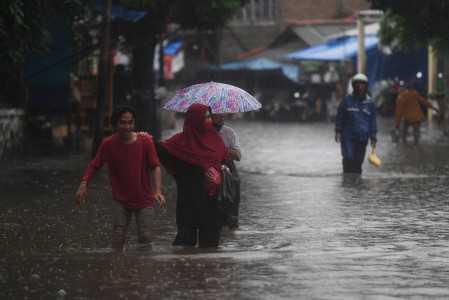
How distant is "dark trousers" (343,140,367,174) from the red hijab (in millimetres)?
8151

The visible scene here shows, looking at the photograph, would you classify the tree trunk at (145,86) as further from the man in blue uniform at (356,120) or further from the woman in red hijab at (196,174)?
the woman in red hijab at (196,174)

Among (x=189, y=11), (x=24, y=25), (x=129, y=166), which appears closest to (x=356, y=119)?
(x=24, y=25)

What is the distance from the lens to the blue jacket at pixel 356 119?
18156 millimetres

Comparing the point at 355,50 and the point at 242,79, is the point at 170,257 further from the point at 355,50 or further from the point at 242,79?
the point at 242,79

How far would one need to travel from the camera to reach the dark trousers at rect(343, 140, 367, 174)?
1855 cm

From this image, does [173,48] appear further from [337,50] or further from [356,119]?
[356,119]

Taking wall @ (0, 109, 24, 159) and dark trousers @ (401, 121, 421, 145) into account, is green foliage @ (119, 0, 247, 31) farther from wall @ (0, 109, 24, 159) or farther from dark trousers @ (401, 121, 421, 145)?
dark trousers @ (401, 121, 421, 145)

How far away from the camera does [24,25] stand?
1536 centimetres

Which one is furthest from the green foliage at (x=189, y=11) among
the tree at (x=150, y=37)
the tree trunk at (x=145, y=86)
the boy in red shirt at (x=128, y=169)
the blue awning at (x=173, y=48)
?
the blue awning at (x=173, y=48)

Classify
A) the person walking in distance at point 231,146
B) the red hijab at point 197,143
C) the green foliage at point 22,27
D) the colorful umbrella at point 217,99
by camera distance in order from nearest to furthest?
the red hijab at point 197,143 < the person walking in distance at point 231,146 < the colorful umbrella at point 217,99 < the green foliage at point 22,27

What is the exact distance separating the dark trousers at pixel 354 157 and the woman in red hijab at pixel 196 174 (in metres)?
8.05

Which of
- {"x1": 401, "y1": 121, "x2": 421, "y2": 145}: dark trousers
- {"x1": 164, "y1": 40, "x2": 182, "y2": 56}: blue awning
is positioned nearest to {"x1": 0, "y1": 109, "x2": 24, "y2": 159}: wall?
{"x1": 401, "y1": 121, "x2": 421, "y2": 145}: dark trousers

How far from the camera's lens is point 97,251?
1067cm

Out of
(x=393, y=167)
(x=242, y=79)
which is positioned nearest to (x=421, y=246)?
(x=393, y=167)
